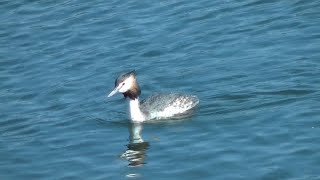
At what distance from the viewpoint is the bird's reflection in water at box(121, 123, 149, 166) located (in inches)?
778

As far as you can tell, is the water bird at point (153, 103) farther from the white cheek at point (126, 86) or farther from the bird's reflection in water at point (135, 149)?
the bird's reflection in water at point (135, 149)

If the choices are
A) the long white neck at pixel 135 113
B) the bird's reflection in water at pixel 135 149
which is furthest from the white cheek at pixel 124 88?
the bird's reflection in water at pixel 135 149

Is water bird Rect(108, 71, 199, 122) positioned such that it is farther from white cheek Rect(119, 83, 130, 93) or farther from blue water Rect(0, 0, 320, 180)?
blue water Rect(0, 0, 320, 180)

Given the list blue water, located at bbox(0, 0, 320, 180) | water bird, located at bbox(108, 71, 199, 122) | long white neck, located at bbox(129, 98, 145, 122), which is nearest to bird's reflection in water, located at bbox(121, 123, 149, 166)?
blue water, located at bbox(0, 0, 320, 180)

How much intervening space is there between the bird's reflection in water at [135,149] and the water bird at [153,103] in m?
0.55

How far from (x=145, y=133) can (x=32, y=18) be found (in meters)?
11.0

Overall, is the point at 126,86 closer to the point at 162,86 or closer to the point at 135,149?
the point at 162,86

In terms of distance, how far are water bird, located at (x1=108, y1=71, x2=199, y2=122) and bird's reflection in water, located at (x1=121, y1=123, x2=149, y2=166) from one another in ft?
1.82

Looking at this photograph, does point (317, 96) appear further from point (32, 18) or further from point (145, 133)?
point (32, 18)

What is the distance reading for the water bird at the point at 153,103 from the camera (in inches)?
870

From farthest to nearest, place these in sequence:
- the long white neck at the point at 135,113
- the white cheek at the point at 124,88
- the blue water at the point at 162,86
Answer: the white cheek at the point at 124,88
the long white neck at the point at 135,113
the blue water at the point at 162,86

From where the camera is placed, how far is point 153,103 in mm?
22344

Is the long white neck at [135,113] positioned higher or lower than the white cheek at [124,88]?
lower

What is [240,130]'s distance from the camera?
20484mm
